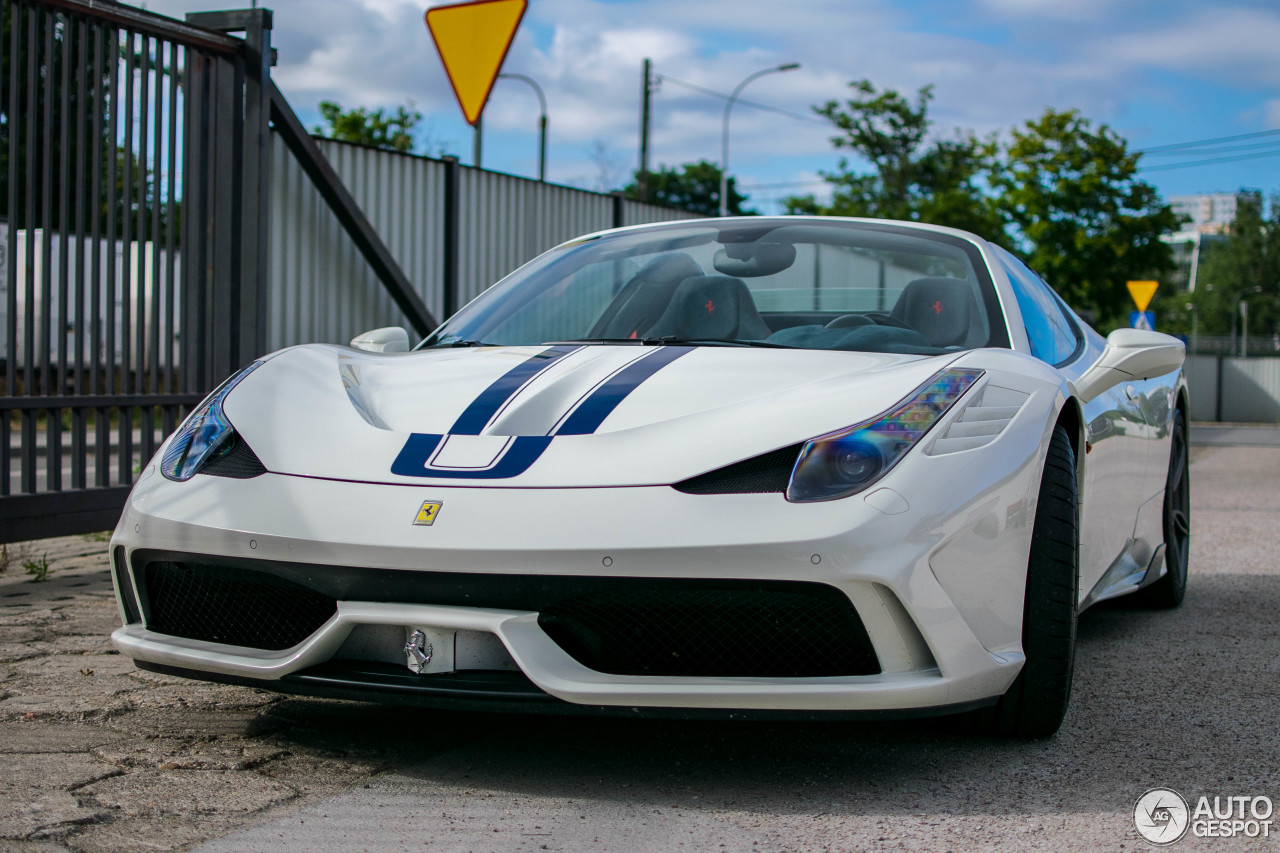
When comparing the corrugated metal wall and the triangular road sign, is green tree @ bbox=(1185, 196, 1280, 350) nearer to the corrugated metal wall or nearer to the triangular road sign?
the corrugated metal wall

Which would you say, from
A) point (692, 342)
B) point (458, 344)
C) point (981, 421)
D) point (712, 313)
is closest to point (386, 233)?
point (458, 344)

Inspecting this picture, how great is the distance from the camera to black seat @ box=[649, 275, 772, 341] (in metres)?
3.43

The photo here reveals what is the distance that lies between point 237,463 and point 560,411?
0.67m

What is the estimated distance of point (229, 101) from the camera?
5906 mm

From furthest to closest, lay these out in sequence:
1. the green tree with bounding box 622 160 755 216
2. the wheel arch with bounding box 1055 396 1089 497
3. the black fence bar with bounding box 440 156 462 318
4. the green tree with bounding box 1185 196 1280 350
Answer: the green tree with bounding box 1185 196 1280 350
the green tree with bounding box 622 160 755 216
the black fence bar with bounding box 440 156 462 318
the wheel arch with bounding box 1055 396 1089 497

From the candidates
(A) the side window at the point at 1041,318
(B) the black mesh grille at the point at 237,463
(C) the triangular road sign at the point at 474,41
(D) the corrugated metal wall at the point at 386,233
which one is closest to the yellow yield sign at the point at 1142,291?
(D) the corrugated metal wall at the point at 386,233

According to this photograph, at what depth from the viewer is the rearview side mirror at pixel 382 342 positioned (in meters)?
3.63

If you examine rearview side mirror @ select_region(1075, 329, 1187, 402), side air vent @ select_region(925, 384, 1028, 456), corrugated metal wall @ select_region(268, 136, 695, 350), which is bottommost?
side air vent @ select_region(925, 384, 1028, 456)

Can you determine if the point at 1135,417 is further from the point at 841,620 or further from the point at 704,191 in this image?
the point at 704,191

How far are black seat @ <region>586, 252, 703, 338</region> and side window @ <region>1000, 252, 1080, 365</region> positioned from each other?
2.93ft

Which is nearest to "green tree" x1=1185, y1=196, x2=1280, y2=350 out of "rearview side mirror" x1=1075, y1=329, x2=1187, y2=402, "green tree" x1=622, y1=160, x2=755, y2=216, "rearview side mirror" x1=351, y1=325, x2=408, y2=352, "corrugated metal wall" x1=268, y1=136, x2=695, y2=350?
"green tree" x1=622, y1=160, x2=755, y2=216

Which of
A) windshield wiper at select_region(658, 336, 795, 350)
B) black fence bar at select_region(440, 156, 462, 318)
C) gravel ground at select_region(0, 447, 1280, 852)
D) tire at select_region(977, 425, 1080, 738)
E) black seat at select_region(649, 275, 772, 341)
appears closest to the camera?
gravel ground at select_region(0, 447, 1280, 852)

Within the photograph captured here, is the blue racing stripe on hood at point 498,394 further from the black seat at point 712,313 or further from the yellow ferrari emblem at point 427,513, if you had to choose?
the black seat at point 712,313

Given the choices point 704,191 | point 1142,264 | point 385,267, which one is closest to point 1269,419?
point 1142,264
